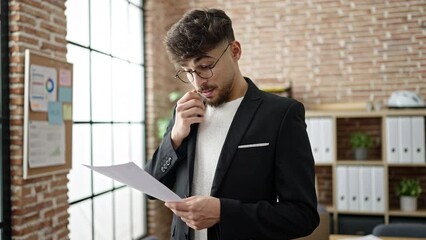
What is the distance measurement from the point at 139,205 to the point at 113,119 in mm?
1110

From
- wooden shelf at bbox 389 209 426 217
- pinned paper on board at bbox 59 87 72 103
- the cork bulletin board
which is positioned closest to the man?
the cork bulletin board

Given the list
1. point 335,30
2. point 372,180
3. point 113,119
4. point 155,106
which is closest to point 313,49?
point 335,30

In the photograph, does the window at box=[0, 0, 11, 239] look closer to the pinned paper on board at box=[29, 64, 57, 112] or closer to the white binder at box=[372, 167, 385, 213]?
the pinned paper on board at box=[29, 64, 57, 112]

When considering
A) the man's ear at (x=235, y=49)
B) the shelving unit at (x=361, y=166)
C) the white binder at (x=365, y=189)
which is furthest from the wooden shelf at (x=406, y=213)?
the man's ear at (x=235, y=49)

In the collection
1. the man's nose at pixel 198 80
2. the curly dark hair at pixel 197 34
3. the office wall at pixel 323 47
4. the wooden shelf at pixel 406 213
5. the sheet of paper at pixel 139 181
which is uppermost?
the office wall at pixel 323 47

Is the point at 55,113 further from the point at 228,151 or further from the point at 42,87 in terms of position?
the point at 228,151

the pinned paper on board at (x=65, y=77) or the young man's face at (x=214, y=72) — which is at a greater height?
the pinned paper on board at (x=65, y=77)

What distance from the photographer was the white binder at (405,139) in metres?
4.29

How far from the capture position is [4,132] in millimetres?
2568

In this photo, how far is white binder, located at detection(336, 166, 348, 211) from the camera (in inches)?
175

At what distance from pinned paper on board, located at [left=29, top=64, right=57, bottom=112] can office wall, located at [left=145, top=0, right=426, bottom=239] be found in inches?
79.1

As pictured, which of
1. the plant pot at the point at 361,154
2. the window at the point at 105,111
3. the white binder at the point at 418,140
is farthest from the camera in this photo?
the plant pot at the point at 361,154

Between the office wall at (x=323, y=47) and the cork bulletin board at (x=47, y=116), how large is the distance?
1.85m

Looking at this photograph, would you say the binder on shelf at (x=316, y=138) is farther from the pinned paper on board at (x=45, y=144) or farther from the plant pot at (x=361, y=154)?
the pinned paper on board at (x=45, y=144)
